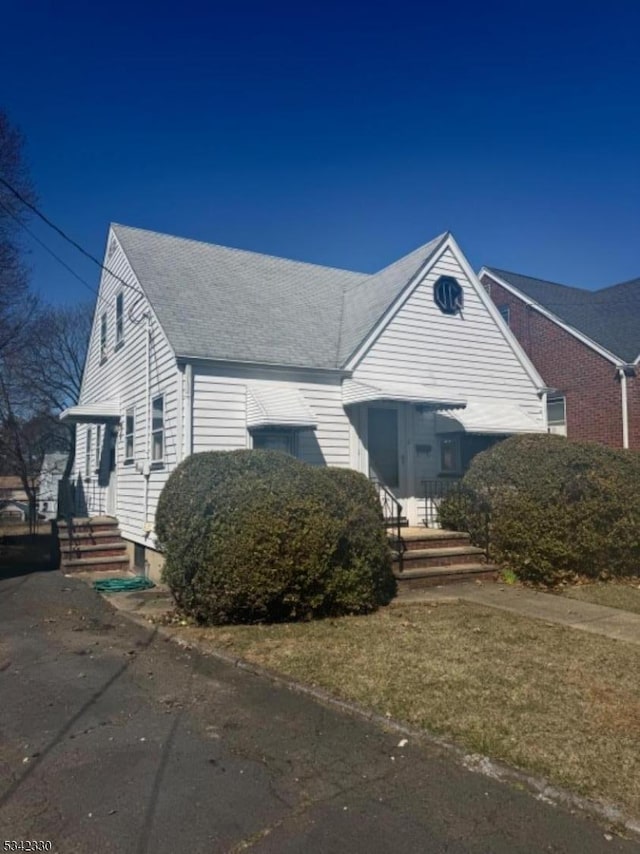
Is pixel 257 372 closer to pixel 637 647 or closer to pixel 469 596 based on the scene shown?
pixel 469 596

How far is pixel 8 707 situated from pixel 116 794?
2180 millimetres

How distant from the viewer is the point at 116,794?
3883 mm

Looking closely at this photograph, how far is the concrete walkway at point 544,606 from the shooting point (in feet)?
25.0

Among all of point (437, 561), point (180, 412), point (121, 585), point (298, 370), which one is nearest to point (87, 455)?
point (121, 585)

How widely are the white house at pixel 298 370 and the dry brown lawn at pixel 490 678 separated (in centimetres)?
460

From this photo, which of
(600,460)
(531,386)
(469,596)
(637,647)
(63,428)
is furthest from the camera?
(63,428)

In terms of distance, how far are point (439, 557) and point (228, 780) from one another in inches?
282

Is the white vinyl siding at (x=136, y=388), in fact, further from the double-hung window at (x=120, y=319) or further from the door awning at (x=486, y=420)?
the door awning at (x=486, y=420)

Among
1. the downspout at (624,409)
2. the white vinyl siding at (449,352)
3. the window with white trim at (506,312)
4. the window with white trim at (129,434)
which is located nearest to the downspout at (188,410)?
the window with white trim at (129,434)

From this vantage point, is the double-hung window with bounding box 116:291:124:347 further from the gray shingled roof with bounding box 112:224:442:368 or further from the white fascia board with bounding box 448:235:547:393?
the white fascia board with bounding box 448:235:547:393

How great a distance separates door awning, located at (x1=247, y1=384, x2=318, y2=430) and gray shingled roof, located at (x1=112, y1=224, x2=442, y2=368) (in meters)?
0.58

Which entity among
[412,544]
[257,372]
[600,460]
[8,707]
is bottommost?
[8,707]

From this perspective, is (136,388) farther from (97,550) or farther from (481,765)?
(481,765)

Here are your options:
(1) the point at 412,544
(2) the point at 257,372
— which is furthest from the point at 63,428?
(1) the point at 412,544
